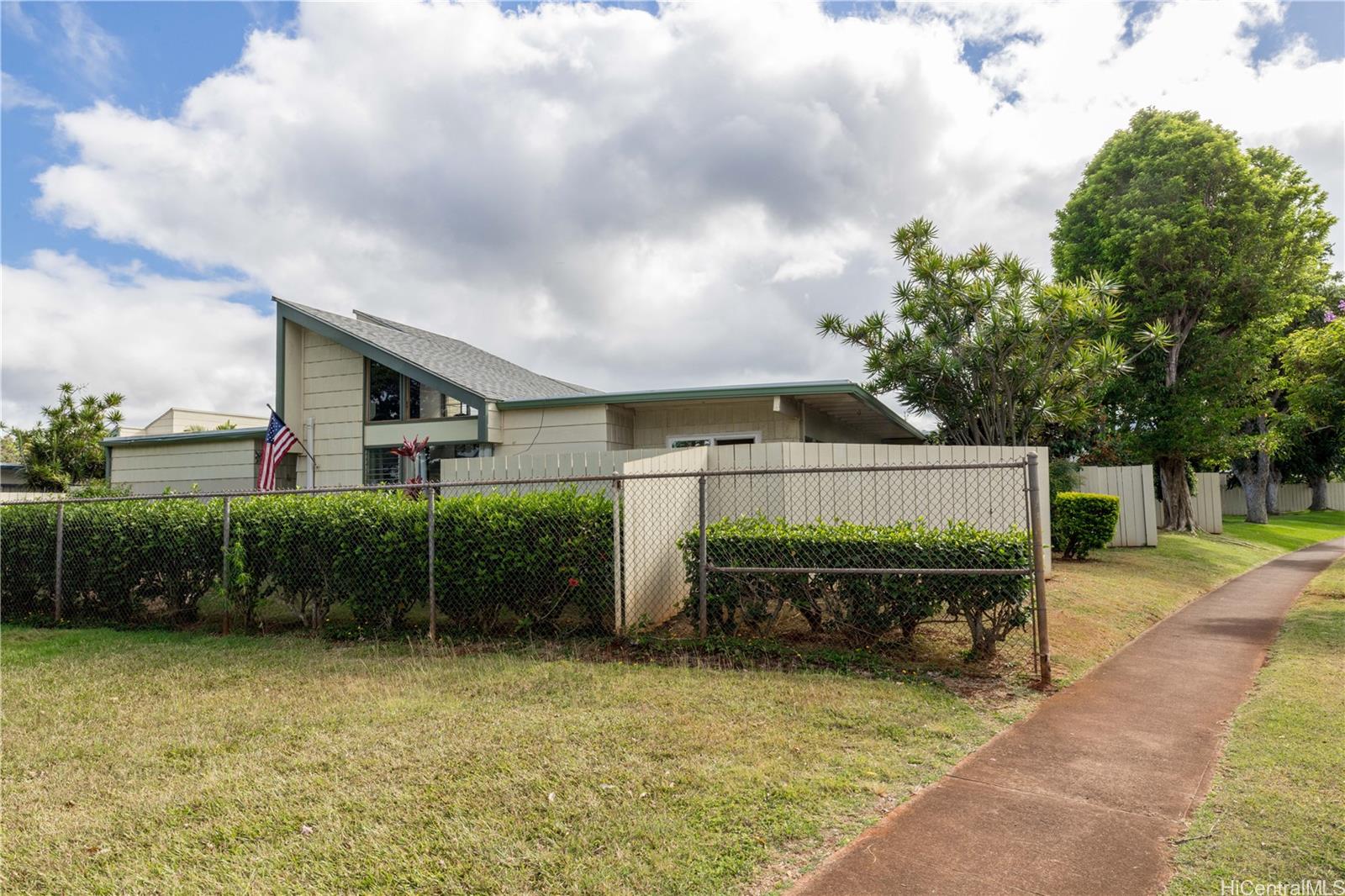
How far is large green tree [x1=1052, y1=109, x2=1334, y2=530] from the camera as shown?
20516 millimetres

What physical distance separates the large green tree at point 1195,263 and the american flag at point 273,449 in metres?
20.5

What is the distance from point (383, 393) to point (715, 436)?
6.37 m

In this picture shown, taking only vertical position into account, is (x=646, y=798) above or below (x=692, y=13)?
below

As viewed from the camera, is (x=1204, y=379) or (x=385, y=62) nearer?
(x=385, y=62)

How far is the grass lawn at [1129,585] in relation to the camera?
23.6 ft

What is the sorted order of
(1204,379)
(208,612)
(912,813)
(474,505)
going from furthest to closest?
(1204,379) → (208,612) → (474,505) → (912,813)

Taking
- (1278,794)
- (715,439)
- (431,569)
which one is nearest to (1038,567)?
(1278,794)

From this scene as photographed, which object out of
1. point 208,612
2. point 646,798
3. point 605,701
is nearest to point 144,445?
point 208,612

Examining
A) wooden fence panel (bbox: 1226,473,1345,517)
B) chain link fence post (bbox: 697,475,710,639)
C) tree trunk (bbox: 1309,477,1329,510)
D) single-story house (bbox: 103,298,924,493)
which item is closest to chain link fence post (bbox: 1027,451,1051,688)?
chain link fence post (bbox: 697,475,710,639)

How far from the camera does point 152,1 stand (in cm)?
841

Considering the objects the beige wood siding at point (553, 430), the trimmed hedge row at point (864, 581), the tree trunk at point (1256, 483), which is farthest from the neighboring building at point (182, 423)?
the tree trunk at point (1256, 483)

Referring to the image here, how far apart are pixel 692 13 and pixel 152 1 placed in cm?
621

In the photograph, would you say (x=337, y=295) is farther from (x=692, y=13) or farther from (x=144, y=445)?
(x=692, y=13)

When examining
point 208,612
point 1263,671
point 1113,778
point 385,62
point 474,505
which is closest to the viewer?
point 1113,778
